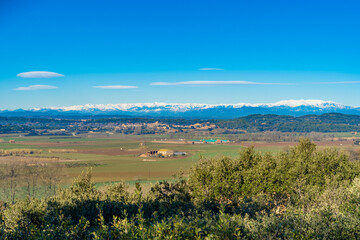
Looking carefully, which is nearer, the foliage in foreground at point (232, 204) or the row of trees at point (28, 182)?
the foliage in foreground at point (232, 204)

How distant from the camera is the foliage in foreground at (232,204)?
13.0 m

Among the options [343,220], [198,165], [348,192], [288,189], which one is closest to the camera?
[343,220]

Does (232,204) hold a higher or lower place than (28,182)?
higher

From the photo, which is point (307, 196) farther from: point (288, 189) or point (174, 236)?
point (174, 236)

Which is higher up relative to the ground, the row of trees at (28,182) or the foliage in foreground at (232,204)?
the foliage in foreground at (232,204)

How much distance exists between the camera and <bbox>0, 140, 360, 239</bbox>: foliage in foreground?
13.0 meters

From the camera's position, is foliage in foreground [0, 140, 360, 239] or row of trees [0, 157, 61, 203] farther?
row of trees [0, 157, 61, 203]

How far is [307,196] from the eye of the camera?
2739cm

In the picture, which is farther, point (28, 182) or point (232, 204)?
point (28, 182)

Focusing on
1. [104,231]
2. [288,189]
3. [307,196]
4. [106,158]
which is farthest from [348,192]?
[106,158]

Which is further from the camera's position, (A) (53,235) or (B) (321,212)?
(B) (321,212)

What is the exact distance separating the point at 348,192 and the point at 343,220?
12293mm

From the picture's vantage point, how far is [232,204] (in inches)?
1119

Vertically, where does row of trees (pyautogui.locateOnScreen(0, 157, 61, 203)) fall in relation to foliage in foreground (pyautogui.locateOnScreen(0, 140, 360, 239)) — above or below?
below
